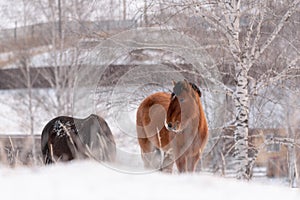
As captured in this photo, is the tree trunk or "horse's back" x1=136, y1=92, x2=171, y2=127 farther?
the tree trunk

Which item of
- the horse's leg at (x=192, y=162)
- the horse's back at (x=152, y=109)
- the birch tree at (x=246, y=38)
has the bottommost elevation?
the horse's leg at (x=192, y=162)

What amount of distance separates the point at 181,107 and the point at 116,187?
279cm

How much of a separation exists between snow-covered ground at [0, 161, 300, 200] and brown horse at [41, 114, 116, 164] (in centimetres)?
122

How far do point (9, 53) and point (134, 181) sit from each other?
71.4 feet

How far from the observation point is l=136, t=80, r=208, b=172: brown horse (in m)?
5.18

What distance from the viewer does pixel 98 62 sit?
307 inches

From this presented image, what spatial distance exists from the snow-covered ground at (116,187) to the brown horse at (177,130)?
218cm

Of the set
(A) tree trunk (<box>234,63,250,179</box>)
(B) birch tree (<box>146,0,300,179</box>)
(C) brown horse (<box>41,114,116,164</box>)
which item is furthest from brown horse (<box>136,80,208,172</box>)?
(A) tree trunk (<box>234,63,250,179</box>)

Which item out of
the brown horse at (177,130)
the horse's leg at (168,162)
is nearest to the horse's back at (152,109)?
the brown horse at (177,130)

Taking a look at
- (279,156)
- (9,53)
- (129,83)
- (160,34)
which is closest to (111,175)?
(129,83)

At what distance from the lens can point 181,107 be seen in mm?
5156

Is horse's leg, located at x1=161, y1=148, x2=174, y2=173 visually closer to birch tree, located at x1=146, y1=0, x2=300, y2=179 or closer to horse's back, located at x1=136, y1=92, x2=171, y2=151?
horse's back, located at x1=136, y1=92, x2=171, y2=151

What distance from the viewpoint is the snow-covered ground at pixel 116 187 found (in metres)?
2.32

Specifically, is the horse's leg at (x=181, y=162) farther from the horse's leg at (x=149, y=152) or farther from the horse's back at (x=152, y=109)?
the horse's back at (x=152, y=109)
